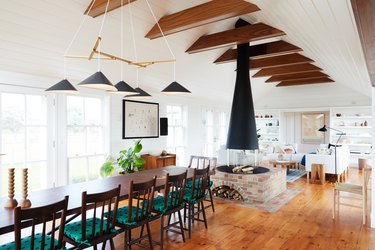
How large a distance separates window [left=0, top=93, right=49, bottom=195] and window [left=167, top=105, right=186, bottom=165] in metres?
3.27

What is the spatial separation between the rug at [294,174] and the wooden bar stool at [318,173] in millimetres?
494

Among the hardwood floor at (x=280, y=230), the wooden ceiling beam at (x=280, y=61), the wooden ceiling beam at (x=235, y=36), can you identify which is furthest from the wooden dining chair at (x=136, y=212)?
the wooden ceiling beam at (x=280, y=61)

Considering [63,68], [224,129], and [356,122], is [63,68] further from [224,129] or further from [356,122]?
[356,122]

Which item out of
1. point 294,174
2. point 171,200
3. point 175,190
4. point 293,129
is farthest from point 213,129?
point 171,200

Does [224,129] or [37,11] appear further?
[224,129]

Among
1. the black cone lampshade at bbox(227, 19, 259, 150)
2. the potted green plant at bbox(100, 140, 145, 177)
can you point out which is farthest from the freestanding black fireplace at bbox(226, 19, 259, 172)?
the potted green plant at bbox(100, 140, 145, 177)

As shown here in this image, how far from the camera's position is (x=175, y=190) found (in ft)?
10.8

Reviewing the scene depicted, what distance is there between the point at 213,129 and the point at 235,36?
4.44 meters

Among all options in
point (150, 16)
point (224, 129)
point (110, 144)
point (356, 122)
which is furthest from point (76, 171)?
point (356, 122)

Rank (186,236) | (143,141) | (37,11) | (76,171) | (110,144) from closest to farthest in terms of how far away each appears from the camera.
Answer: (37,11) < (186,236) < (76,171) < (110,144) < (143,141)

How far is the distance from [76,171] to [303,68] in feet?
20.4

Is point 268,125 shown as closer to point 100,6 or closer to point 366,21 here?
point 100,6

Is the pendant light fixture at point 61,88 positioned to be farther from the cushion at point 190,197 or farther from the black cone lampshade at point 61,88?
the cushion at point 190,197

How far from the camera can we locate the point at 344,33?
2512 millimetres
